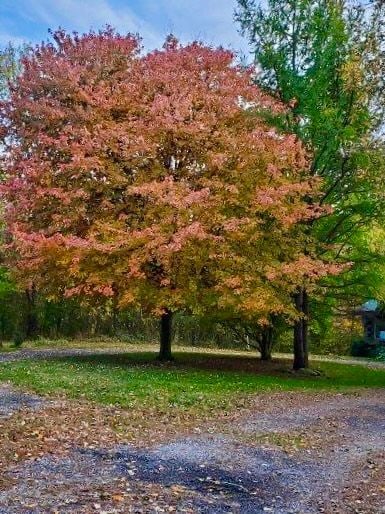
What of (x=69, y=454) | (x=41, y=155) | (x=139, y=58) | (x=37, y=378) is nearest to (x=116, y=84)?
(x=139, y=58)

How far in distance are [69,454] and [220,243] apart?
35.2 ft

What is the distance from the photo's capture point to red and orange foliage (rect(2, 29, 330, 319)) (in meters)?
18.1

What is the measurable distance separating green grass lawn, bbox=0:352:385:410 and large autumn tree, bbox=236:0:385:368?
2588mm

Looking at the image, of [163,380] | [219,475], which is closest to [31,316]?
[163,380]

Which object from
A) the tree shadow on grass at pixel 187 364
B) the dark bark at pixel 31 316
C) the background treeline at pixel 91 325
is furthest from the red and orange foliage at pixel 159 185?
the background treeline at pixel 91 325

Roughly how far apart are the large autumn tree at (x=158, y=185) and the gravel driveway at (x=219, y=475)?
23.2 feet

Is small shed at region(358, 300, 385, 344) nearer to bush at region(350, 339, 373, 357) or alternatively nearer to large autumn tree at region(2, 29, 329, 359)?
bush at region(350, 339, 373, 357)

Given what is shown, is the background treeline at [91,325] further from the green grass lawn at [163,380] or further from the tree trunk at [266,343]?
the green grass lawn at [163,380]

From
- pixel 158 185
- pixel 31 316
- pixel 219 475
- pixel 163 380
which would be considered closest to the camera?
pixel 219 475

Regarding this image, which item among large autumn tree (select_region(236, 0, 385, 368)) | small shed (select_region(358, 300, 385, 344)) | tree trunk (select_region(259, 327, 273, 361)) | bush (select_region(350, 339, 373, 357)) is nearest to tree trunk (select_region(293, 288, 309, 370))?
large autumn tree (select_region(236, 0, 385, 368))

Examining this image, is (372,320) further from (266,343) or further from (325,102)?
(325,102)

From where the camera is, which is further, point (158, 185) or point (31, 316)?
point (31, 316)

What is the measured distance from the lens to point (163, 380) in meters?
16.4

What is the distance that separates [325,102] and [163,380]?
12.0 m
